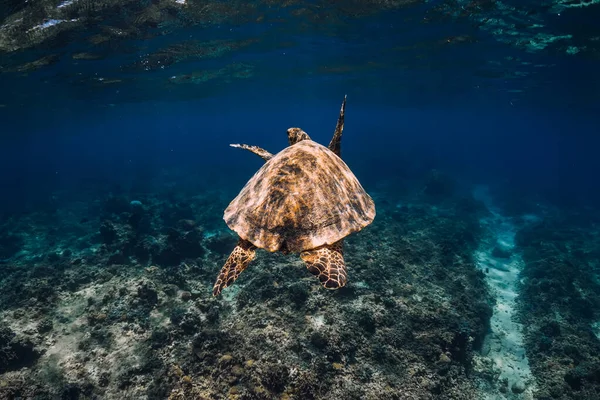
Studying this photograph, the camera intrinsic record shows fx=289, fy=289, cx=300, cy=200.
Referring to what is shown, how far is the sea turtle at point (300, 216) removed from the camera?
13.0ft

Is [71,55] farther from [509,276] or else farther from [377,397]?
[509,276]

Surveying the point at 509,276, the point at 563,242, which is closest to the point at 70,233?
the point at 509,276

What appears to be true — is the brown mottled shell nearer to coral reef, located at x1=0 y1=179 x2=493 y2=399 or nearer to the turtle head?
the turtle head

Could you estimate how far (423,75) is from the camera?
2903cm

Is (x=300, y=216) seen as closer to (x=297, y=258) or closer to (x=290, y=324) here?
(x=290, y=324)

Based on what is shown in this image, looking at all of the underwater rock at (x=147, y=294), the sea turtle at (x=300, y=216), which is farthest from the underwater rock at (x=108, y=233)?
the sea turtle at (x=300, y=216)

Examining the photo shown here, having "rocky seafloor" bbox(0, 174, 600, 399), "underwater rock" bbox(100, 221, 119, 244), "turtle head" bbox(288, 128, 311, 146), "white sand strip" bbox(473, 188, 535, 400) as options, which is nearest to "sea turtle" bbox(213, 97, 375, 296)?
"turtle head" bbox(288, 128, 311, 146)

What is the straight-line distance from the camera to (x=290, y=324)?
25.7 feet

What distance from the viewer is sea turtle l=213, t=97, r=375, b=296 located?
3.97 meters

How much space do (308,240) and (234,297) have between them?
22.4 ft

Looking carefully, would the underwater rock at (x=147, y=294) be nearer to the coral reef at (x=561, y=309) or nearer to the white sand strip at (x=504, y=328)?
the white sand strip at (x=504, y=328)

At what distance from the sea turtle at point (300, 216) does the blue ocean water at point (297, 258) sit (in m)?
3.76

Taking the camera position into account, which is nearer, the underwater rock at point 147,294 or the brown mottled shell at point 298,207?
the brown mottled shell at point 298,207

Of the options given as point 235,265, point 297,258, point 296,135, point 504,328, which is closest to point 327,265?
point 235,265
